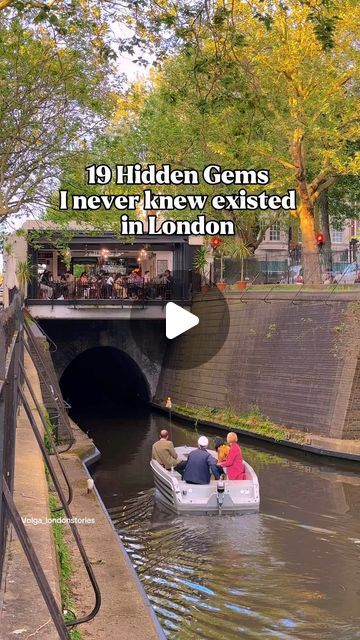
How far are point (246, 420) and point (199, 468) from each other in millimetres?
11958

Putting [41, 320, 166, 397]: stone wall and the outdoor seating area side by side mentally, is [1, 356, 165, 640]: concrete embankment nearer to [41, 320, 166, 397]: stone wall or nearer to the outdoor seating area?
the outdoor seating area

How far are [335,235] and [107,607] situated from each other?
68.6 metres

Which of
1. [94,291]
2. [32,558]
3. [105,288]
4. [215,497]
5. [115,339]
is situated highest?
[105,288]

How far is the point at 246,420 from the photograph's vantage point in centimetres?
2759

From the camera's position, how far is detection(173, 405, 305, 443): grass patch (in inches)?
962

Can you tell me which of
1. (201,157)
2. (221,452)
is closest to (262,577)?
(221,452)

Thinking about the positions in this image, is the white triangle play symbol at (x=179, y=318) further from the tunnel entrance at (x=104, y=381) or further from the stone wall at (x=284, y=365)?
the tunnel entrance at (x=104, y=381)

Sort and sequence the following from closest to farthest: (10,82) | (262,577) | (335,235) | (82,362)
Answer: (262,577), (10,82), (82,362), (335,235)

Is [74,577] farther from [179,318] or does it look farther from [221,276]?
[179,318]

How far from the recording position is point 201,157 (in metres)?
33.9

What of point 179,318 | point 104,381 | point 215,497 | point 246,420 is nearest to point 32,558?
point 215,497

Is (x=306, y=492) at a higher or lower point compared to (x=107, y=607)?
lower

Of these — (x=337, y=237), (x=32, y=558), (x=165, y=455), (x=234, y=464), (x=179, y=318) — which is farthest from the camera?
(x=337, y=237)

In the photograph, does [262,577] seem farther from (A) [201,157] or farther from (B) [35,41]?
(A) [201,157]
